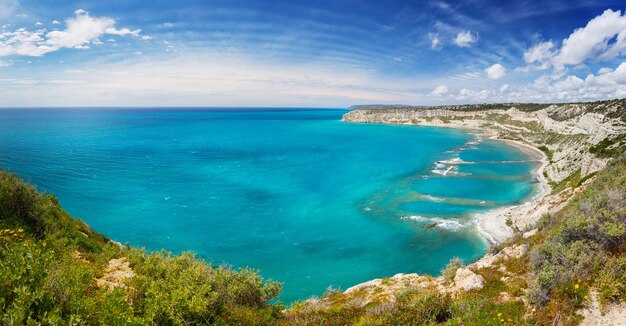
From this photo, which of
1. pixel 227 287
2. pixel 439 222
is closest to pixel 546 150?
pixel 439 222

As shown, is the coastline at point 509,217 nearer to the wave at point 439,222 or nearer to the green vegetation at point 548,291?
the wave at point 439,222

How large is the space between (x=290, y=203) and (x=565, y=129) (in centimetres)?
11085

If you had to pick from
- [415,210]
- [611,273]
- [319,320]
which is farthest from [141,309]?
[415,210]

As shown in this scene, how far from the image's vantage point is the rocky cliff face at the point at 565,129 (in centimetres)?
4826

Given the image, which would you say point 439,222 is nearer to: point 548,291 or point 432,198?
point 432,198

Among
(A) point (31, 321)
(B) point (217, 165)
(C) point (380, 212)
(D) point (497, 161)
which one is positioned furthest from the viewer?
(D) point (497, 161)

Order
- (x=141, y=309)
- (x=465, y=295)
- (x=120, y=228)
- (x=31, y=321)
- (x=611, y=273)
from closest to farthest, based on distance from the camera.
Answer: (x=31, y=321) < (x=141, y=309) < (x=611, y=273) < (x=465, y=295) < (x=120, y=228)

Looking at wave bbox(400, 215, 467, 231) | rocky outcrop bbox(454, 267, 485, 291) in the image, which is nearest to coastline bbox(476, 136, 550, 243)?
wave bbox(400, 215, 467, 231)

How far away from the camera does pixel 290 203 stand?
47344 mm

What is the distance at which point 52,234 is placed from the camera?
13438 mm

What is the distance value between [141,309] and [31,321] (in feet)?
9.56

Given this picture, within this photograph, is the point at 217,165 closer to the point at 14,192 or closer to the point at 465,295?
the point at 14,192

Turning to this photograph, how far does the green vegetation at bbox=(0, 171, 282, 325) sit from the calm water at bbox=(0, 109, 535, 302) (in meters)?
15.3

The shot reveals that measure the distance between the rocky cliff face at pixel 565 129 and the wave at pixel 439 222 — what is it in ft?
61.0
